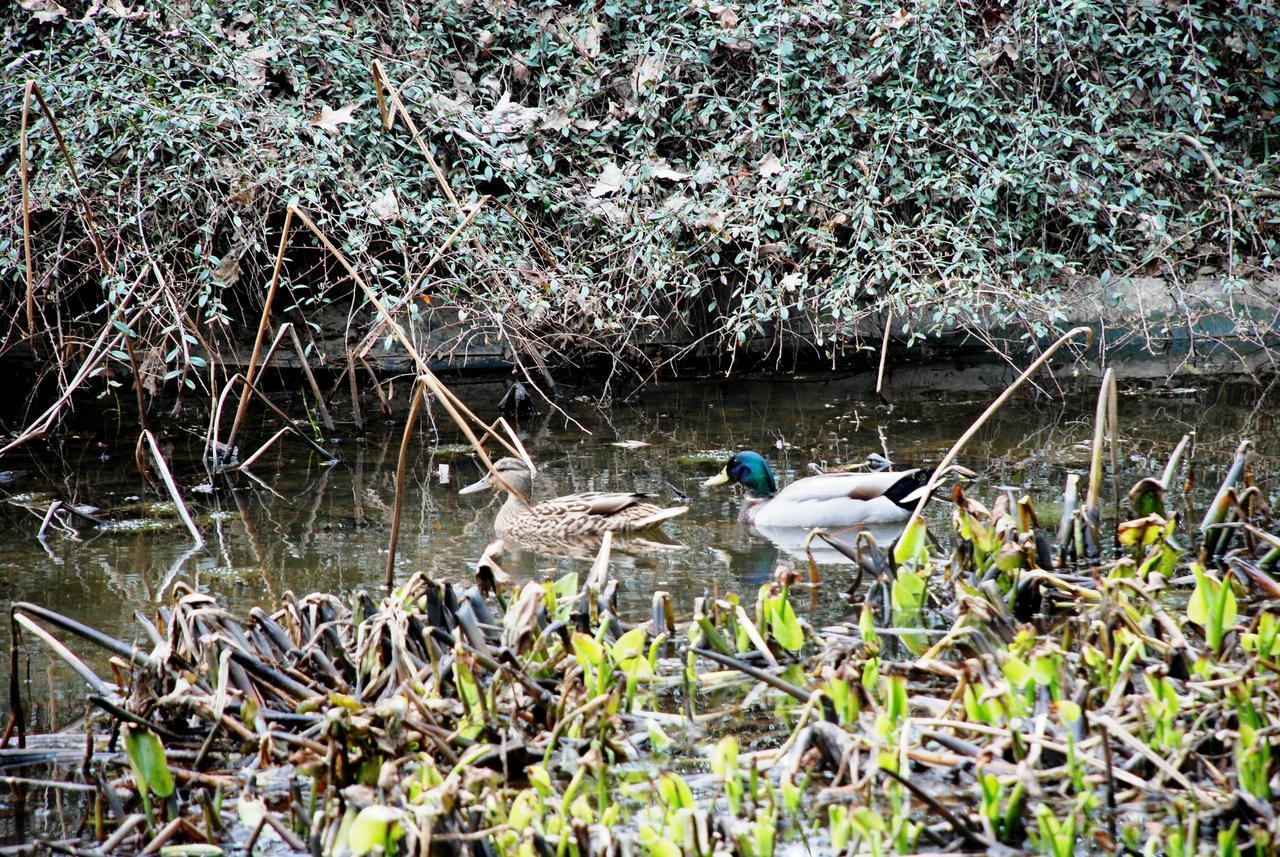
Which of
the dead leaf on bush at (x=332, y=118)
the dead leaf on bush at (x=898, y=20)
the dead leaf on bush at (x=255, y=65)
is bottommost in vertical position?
the dead leaf on bush at (x=332, y=118)

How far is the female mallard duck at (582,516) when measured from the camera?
20.0 feet

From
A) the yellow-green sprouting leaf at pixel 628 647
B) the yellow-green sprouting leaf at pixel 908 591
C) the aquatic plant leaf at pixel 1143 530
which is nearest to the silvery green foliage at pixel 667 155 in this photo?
the aquatic plant leaf at pixel 1143 530

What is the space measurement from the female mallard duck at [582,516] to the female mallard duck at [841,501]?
45 centimetres

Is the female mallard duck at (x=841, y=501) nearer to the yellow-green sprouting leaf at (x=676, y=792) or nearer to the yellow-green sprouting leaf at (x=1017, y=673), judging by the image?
the yellow-green sprouting leaf at (x=1017, y=673)

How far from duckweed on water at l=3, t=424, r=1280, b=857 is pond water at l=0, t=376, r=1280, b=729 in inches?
26.8

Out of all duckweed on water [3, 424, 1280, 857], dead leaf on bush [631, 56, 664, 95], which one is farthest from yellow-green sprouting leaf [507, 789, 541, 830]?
dead leaf on bush [631, 56, 664, 95]

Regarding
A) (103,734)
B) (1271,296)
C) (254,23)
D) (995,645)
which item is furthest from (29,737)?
(1271,296)

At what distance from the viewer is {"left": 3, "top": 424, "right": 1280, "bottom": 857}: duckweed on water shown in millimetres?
2752

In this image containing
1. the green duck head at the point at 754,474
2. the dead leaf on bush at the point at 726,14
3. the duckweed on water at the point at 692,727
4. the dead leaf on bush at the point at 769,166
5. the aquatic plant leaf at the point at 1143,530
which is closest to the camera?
the duckweed on water at the point at 692,727

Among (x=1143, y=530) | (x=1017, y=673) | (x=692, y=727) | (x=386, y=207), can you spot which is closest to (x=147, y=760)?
(x=692, y=727)

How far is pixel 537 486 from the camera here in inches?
278

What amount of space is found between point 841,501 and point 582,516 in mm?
1200

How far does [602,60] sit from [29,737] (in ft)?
22.0

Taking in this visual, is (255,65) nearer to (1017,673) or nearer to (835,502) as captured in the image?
(835,502)
